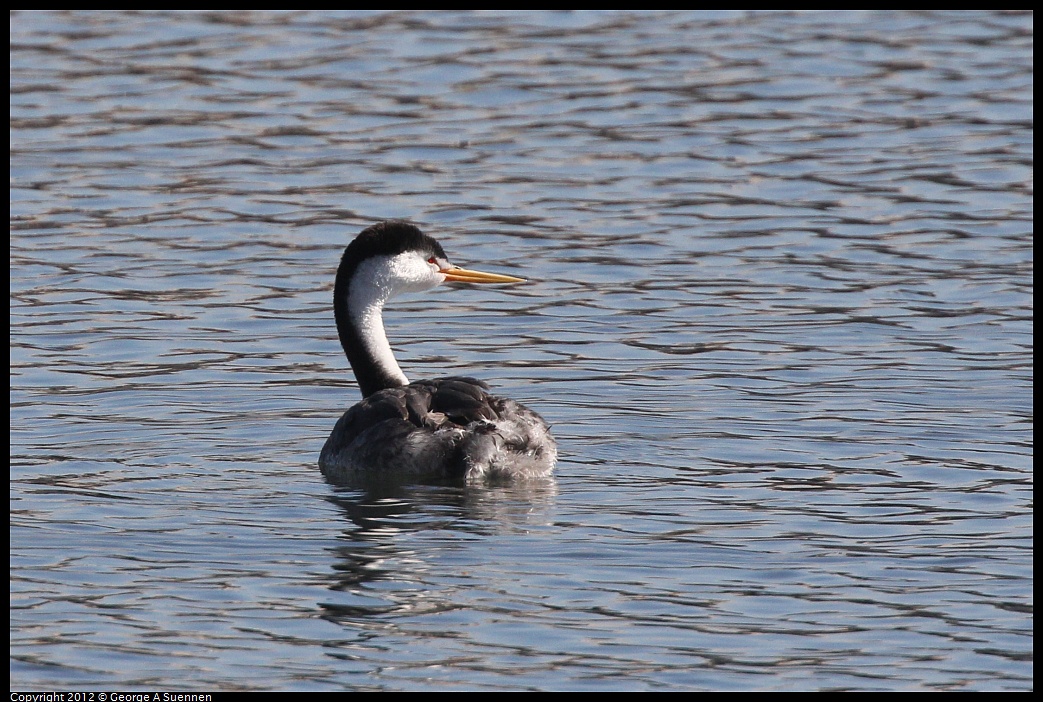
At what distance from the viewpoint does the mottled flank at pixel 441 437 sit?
10617mm

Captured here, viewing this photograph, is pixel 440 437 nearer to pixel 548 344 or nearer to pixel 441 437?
pixel 441 437

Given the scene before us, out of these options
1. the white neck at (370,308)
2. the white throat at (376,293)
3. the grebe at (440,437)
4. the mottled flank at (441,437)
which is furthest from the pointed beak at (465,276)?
the mottled flank at (441,437)

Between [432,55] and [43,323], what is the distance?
31.2 feet

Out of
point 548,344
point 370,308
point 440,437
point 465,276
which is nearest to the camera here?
point 440,437

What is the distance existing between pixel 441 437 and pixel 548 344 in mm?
3509

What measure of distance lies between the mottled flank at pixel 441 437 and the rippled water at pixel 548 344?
17 cm

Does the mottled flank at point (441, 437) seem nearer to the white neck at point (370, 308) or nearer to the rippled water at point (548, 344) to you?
the rippled water at point (548, 344)

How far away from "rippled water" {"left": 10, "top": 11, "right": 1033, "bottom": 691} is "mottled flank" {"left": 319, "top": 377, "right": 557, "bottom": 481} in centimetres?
17

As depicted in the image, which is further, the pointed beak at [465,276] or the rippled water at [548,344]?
the pointed beak at [465,276]

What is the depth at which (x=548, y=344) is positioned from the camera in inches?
553

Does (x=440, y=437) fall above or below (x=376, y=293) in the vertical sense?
below

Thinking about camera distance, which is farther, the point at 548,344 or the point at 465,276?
the point at 548,344

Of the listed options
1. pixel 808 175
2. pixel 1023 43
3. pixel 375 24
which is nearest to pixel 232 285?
pixel 808 175

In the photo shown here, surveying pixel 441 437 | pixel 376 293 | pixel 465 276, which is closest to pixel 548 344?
pixel 465 276
